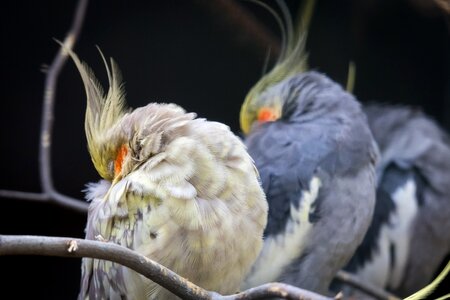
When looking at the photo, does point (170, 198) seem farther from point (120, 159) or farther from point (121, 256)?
point (121, 256)

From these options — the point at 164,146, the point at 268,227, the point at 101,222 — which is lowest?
the point at 268,227

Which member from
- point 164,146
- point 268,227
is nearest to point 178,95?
point 268,227

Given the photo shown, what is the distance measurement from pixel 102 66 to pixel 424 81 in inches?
53.9


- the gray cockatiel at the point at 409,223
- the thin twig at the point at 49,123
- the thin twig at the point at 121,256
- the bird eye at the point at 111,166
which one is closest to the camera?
the thin twig at the point at 121,256

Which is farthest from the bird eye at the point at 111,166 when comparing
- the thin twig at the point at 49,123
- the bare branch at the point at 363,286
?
the bare branch at the point at 363,286

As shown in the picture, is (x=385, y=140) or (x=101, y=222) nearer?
(x=101, y=222)

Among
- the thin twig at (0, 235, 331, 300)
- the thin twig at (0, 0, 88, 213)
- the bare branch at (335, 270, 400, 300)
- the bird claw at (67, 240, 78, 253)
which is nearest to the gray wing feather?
the bare branch at (335, 270, 400, 300)

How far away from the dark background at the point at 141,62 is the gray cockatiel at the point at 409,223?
33 cm

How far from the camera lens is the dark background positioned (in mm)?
2004

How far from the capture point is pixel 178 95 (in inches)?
82.4

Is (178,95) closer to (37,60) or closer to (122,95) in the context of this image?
(37,60)

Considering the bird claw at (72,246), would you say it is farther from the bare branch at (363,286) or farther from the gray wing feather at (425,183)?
the gray wing feather at (425,183)

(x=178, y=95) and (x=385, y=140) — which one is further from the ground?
(x=178, y=95)

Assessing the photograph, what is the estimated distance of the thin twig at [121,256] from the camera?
89cm
